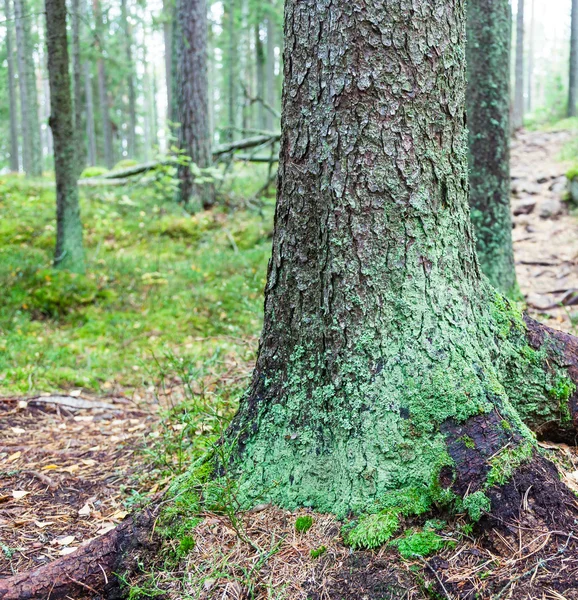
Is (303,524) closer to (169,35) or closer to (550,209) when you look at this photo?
(550,209)

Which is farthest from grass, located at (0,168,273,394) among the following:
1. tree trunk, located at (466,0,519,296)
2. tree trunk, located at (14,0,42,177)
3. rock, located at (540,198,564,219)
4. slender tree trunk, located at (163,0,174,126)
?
tree trunk, located at (14,0,42,177)

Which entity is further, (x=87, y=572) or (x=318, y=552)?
(x=87, y=572)

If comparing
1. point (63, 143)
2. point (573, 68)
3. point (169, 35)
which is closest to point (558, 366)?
point (63, 143)

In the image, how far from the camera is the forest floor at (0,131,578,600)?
6.19 feet

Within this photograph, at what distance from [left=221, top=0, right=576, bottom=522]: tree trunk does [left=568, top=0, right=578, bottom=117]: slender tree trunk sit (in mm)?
19354

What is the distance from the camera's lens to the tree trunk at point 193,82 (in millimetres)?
10023

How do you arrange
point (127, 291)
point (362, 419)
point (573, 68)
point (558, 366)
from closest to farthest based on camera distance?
point (362, 419), point (558, 366), point (127, 291), point (573, 68)

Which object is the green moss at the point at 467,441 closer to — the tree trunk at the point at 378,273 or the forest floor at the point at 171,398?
the tree trunk at the point at 378,273

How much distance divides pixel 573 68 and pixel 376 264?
66.3ft

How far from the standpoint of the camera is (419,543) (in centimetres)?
193

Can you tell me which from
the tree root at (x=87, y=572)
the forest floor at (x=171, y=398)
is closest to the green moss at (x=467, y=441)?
the forest floor at (x=171, y=398)

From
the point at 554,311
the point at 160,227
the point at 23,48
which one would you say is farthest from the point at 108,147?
the point at 554,311

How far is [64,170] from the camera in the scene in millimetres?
7941

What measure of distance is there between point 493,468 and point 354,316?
0.80m
